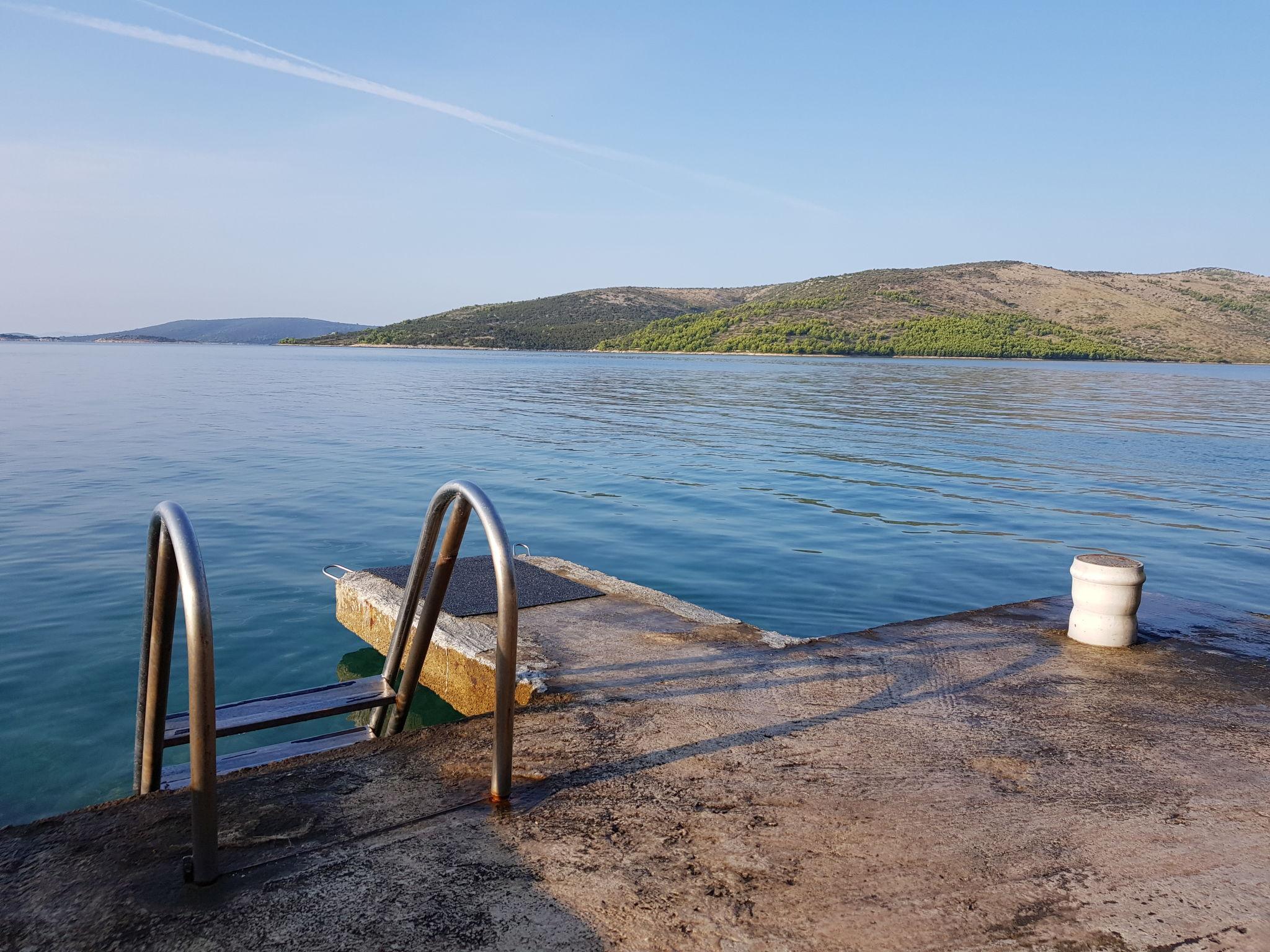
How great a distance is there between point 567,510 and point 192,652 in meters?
10.4

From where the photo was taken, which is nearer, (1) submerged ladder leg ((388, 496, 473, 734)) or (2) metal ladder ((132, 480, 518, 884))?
(2) metal ladder ((132, 480, 518, 884))

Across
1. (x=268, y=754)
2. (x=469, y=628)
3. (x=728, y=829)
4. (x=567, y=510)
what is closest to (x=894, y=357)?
(x=567, y=510)

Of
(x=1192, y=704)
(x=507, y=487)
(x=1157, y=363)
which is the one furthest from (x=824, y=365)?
(x=1192, y=704)

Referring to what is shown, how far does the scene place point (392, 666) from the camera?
4.12m

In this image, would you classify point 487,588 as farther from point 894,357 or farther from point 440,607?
point 894,357

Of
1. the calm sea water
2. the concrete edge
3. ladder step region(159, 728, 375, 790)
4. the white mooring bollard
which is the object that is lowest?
the calm sea water

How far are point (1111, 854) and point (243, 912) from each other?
2.84 m

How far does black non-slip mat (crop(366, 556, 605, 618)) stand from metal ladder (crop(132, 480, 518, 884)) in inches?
54.5

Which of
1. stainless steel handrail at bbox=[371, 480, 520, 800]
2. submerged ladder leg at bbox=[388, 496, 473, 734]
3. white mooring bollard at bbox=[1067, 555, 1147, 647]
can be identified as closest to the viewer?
stainless steel handrail at bbox=[371, 480, 520, 800]

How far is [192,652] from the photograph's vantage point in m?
2.68

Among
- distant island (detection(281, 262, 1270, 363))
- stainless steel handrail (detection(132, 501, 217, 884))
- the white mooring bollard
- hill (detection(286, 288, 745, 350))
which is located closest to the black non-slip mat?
stainless steel handrail (detection(132, 501, 217, 884))

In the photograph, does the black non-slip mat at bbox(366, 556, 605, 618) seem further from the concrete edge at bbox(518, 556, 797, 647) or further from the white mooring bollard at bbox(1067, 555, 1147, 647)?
the white mooring bollard at bbox(1067, 555, 1147, 647)

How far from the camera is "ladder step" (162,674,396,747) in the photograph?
3691 mm

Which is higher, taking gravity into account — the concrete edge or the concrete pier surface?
the concrete pier surface
